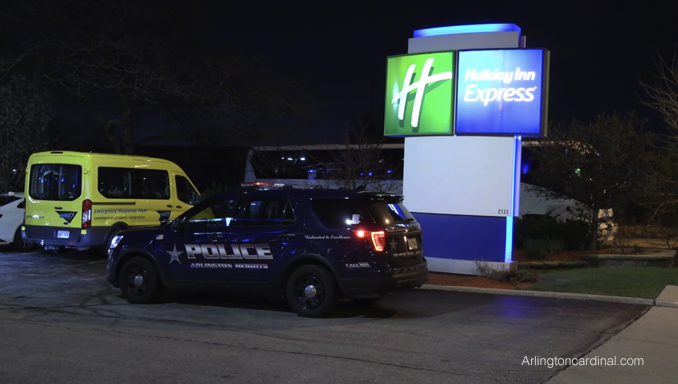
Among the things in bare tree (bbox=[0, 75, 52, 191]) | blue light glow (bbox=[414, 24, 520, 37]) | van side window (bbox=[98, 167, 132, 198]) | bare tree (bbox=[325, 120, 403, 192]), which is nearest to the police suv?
blue light glow (bbox=[414, 24, 520, 37])

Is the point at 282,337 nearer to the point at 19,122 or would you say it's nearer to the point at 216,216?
the point at 216,216

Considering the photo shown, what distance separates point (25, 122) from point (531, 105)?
846 inches

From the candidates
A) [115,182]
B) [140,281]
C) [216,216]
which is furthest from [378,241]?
[115,182]

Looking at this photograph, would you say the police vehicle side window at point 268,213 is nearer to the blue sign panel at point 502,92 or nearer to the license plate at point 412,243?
the license plate at point 412,243

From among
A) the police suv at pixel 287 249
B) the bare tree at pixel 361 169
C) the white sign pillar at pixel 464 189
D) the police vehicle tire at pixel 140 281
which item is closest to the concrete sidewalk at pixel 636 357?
the police suv at pixel 287 249

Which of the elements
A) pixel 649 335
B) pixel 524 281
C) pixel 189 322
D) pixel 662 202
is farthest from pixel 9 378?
pixel 662 202

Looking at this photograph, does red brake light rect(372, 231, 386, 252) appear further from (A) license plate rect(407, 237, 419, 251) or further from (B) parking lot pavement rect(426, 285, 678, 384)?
(B) parking lot pavement rect(426, 285, 678, 384)

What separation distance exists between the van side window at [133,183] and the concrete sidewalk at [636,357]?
11850 mm

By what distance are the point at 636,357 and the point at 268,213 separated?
522 centimetres

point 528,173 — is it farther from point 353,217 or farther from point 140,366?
point 140,366

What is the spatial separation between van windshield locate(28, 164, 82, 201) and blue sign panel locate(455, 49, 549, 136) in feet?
28.8

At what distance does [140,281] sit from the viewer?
10.5 meters

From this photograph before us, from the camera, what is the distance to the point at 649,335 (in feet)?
27.4

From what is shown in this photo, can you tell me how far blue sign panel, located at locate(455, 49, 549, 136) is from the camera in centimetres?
1295
